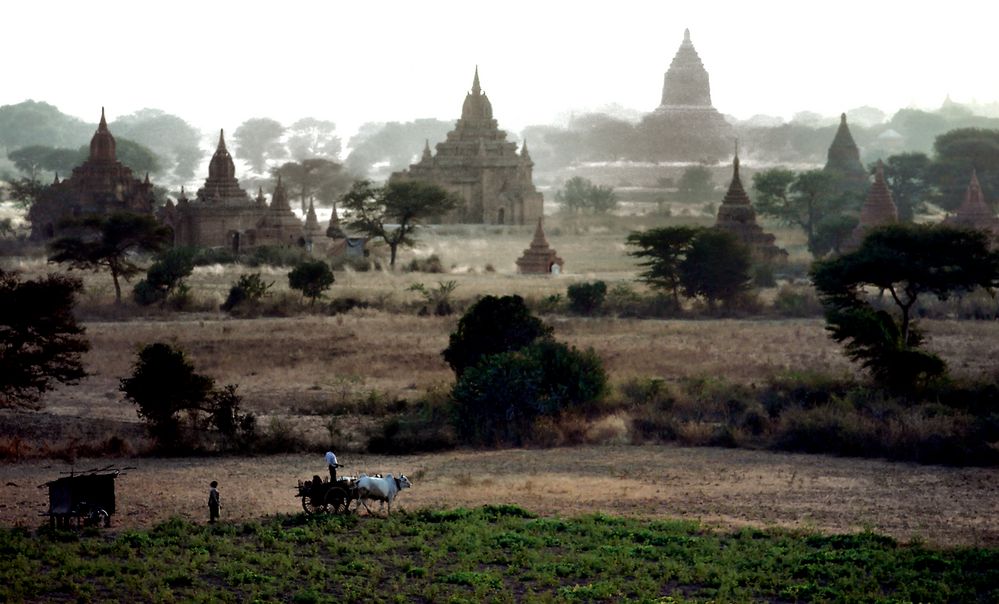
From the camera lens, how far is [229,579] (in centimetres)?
1541

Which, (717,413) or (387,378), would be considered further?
(387,378)

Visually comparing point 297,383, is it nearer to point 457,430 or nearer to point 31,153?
point 457,430

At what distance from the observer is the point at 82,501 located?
1728 centimetres

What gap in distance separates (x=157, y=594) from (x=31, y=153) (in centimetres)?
9956

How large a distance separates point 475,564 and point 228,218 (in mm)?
46653

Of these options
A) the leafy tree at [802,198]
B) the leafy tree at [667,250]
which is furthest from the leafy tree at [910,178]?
the leafy tree at [667,250]

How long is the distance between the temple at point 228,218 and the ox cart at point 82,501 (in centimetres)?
4089

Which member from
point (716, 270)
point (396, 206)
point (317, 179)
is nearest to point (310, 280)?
point (716, 270)

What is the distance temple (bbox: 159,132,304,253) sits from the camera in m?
59.3

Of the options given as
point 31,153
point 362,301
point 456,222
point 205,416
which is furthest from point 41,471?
point 31,153

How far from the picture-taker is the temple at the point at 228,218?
59281mm

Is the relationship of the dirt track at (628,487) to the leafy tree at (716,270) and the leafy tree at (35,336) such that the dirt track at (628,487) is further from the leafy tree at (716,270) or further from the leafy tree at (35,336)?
the leafy tree at (716,270)

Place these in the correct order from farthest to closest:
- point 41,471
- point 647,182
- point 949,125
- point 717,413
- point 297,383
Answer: point 949,125 → point 647,182 → point 297,383 → point 717,413 → point 41,471

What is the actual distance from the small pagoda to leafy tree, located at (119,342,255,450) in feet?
96.0
